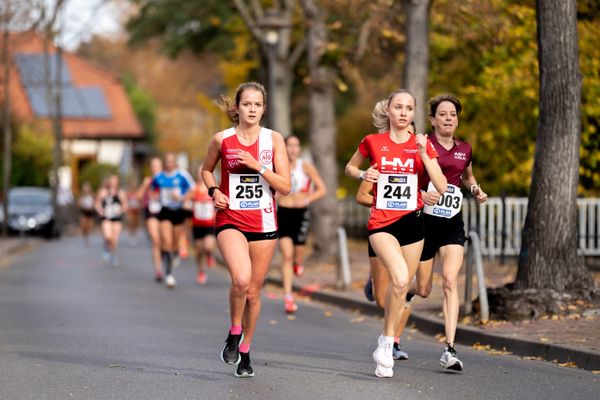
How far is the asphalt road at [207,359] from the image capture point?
8750 mm

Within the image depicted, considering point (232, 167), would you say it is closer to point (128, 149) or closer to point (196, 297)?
point (196, 297)

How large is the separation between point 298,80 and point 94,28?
379 inches

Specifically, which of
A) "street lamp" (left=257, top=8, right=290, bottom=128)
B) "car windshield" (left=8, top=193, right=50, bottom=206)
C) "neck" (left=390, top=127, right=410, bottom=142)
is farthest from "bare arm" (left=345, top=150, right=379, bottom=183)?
"car windshield" (left=8, top=193, right=50, bottom=206)

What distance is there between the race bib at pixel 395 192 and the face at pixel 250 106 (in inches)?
39.0

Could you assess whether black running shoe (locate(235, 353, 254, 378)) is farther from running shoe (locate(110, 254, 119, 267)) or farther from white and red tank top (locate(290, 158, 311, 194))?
running shoe (locate(110, 254, 119, 267))

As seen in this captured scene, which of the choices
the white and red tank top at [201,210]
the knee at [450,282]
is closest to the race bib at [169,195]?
the white and red tank top at [201,210]

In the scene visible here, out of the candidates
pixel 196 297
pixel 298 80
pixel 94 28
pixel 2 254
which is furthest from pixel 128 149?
pixel 196 297

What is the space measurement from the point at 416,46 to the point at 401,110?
8.11 m

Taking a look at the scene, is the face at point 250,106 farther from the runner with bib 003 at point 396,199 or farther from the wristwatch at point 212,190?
the runner with bib 003 at point 396,199

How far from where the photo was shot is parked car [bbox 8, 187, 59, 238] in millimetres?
41781

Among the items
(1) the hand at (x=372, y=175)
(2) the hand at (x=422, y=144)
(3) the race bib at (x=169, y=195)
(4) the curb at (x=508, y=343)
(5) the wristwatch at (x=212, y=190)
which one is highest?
(2) the hand at (x=422, y=144)

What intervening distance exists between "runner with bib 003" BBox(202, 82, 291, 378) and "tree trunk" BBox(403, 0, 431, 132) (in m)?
8.16

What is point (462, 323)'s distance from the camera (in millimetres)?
12758

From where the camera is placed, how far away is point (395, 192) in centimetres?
937
